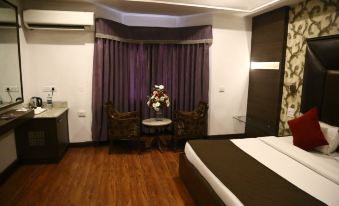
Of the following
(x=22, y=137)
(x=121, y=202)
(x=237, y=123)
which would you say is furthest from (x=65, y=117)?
(x=237, y=123)

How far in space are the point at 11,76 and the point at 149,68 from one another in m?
2.26

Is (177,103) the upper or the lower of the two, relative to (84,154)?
upper

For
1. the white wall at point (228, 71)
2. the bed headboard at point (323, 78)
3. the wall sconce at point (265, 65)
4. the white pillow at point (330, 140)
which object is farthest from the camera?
the white wall at point (228, 71)

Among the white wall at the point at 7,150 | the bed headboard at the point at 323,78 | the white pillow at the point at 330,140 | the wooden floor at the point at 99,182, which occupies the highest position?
the bed headboard at the point at 323,78

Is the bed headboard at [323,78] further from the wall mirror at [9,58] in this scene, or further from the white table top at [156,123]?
the wall mirror at [9,58]

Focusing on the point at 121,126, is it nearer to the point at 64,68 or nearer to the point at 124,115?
the point at 124,115

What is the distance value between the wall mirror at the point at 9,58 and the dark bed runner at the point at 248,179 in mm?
2470

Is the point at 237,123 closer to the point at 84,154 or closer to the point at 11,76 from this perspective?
the point at 84,154

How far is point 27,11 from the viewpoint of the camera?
330 centimetres

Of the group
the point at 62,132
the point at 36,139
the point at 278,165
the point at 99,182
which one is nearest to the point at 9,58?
the point at 36,139

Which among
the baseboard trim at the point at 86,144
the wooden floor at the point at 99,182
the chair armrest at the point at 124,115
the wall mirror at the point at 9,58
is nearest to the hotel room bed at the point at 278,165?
the wooden floor at the point at 99,182

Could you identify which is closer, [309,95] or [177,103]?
[309,95]

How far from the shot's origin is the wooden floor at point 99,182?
96.7 inches

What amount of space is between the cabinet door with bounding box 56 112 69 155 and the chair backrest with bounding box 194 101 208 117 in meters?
2.30
